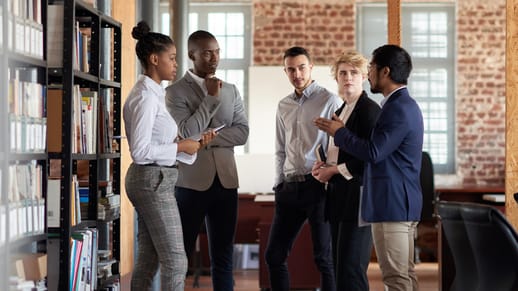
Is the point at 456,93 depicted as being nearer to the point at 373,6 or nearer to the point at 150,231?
the point at 373,6

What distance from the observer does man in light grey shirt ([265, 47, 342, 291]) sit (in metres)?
5.10

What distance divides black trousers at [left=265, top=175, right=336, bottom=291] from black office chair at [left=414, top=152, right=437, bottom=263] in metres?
3.84

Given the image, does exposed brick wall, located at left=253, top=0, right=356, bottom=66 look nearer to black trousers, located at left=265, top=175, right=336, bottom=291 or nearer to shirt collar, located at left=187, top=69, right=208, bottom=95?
black trousers, located at left=265, top=175, right=336, bottom=291

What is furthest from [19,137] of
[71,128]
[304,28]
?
[304,28]

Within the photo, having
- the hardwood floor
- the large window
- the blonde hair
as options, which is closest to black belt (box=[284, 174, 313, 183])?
the blonde hair

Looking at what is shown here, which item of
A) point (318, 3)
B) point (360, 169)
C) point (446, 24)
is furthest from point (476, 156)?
point (360, 169)

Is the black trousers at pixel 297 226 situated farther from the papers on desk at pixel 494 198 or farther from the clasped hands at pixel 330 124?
the papers on desk at pixel 494 198

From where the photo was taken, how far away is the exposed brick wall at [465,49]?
10969 mm

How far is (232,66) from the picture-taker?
11.3 meters

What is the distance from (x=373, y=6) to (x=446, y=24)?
37.0 inches

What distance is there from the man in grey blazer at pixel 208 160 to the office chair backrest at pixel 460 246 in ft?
4.79

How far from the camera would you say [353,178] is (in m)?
4.57

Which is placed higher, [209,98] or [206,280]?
[209,98]

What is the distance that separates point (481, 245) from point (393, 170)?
766 mm
